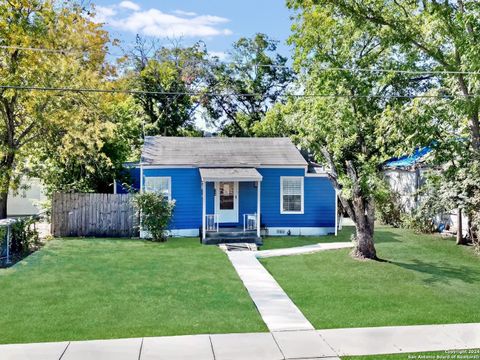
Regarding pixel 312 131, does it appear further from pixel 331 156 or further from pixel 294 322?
pixel 294 322

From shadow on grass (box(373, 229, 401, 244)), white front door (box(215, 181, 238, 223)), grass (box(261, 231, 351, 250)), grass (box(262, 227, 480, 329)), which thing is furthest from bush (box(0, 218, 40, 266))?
shadow on grass (box(373, 229, 401, 244))

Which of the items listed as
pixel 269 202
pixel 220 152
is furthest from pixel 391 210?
pixel 220 152

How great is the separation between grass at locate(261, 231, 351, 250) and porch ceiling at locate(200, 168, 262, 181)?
8.18ft

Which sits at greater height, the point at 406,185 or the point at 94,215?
the point at 406,185

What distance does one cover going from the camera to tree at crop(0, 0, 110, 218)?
15.0 m

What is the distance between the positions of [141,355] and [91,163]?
14187 mm

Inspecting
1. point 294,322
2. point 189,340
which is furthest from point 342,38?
point 189,340

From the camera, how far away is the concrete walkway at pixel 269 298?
745 cm

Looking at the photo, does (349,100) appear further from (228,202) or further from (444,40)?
(228,202)

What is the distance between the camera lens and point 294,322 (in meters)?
7.51

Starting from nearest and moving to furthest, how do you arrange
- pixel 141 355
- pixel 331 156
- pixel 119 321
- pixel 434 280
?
pixel 141 355 → pixel 119 321 → pixel 434 280 → pixel 331 156

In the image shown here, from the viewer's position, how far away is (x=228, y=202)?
17969 mm

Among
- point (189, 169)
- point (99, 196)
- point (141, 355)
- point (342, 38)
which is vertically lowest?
point (141, 355)

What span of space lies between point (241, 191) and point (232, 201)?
56 centimetres
